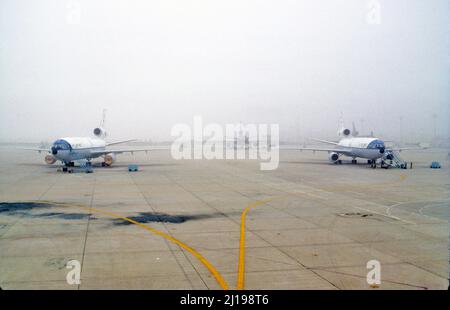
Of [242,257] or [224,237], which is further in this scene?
[224,237]

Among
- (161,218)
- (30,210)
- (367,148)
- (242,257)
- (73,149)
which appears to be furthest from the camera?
(367,148)

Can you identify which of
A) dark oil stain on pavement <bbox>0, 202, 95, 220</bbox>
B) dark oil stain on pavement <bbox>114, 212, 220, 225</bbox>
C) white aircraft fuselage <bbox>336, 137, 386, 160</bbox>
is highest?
white aircraft fuselage <bbox>336, 137, 386, 160</bbox>

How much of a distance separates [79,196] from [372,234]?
67.5 ft

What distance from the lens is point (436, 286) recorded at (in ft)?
37.6

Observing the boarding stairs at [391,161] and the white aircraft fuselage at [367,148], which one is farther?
the boarding stairs at [391,161]

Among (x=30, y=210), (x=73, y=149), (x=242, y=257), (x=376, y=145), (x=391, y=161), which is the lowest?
(x=242, y=257)

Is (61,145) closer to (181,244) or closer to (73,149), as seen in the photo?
(73,149)

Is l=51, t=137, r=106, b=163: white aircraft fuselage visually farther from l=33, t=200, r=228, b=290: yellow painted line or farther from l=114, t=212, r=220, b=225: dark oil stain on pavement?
l=114, t=212, r=220, b=225: dark oil stain on pavement

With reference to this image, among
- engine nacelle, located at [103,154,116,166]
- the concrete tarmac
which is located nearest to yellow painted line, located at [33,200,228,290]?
the concrete tarmac

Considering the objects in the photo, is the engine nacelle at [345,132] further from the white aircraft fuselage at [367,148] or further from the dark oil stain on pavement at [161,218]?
the dark oil stain on pavement at [161,218]

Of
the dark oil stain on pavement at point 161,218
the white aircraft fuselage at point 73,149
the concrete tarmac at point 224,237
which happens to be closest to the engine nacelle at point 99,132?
the white aircraft fuselage at point 73,149

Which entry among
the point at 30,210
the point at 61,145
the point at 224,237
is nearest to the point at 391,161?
the point at 61,145

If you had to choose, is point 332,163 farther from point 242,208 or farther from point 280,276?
point 280,276
